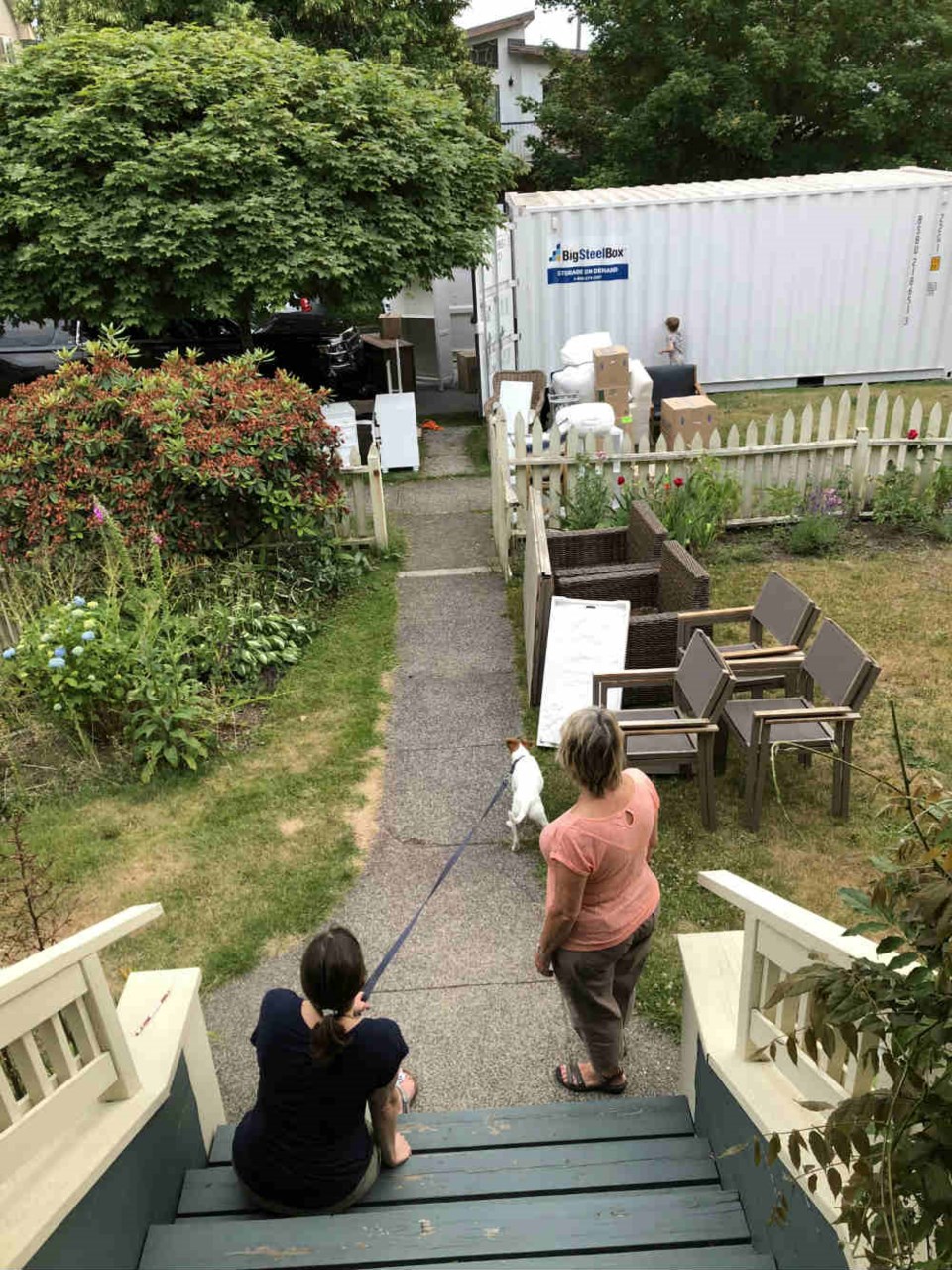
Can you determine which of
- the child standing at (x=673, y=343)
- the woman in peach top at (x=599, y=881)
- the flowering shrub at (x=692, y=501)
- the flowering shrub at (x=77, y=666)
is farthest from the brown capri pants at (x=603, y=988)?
the child standing at (x=673, y=343)

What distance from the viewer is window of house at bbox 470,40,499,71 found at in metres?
30.7

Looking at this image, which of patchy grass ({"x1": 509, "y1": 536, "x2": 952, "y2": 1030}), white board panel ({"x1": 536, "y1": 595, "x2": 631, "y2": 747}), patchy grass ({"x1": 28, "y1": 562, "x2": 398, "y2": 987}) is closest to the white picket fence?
patchy grass ({"x1": 509, "y1": 536, "x2": 952, "y2": 1030})

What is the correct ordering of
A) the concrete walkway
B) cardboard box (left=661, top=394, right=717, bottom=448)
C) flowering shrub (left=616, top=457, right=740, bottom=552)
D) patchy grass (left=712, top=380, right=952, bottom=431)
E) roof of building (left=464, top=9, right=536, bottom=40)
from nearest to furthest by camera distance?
the concrete walkway
flowering shrub (left=616, top=457, right=740, bottom=552)
cardboard box (left=661, top=394, right=717, bottom=448)
patchy grass (left=712, top=380, right=952, bottom=431)
roof of building (left=464, top=9, right=536, bottom=40)

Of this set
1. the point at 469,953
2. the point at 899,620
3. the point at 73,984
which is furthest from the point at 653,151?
the point at 73,984

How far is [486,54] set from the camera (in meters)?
31.2

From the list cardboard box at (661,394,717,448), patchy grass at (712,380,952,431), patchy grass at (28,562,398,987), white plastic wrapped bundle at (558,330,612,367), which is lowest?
patchy grass at (28,562,398,987)

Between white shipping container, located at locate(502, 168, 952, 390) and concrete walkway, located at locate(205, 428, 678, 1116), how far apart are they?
7100mm

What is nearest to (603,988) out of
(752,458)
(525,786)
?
(525,786)

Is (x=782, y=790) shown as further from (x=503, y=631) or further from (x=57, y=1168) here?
(x=57, y=1168)

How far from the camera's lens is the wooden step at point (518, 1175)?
2.91 m

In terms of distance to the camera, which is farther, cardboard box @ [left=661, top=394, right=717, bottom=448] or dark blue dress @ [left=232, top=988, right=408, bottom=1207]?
cardboard box @ [left=661, top=394, right=717, bottom=448]

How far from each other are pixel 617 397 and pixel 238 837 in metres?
7.36

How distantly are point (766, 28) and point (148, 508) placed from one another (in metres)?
16.5

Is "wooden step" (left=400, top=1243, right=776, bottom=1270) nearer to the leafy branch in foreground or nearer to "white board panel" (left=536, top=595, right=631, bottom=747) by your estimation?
the leafy branch in foreground
